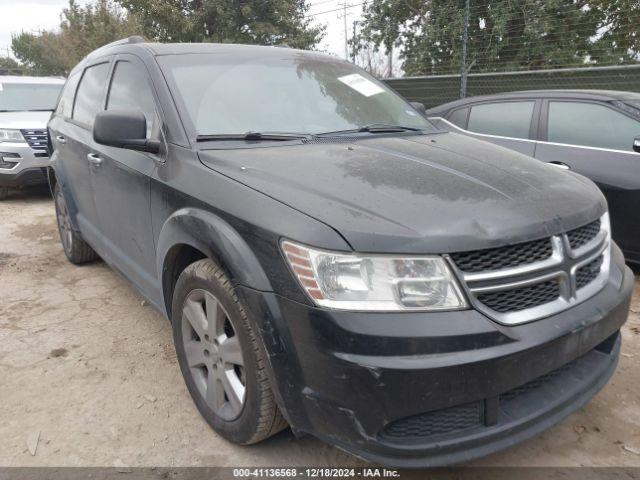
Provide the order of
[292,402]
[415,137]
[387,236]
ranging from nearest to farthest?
[387,236] < [292,402] < [415,137]

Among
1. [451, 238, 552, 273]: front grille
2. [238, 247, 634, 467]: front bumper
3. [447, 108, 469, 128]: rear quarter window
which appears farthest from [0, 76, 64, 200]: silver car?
[451, 238, 552, 273]: front grille

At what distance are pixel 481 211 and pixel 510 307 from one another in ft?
1.10

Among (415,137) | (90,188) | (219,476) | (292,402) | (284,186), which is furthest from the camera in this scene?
(90,188)

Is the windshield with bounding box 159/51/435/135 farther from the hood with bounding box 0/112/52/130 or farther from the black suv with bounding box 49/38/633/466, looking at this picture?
the hood with bounding box 0/112/52/130

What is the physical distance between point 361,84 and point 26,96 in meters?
7.31

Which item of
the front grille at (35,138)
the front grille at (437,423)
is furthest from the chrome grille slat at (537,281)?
the front grille at (35,138)

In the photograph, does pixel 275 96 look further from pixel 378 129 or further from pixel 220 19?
pixel 220 19

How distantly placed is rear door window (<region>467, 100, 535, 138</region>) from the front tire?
3502mm

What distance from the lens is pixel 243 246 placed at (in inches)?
72.7

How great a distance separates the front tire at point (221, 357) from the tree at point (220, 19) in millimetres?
13863

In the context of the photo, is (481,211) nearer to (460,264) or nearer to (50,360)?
(460,264)

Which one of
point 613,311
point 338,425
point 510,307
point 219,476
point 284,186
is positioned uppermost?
point 284,186

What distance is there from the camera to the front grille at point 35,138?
23.3 ft

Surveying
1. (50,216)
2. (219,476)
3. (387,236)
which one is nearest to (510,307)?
(387,236)
